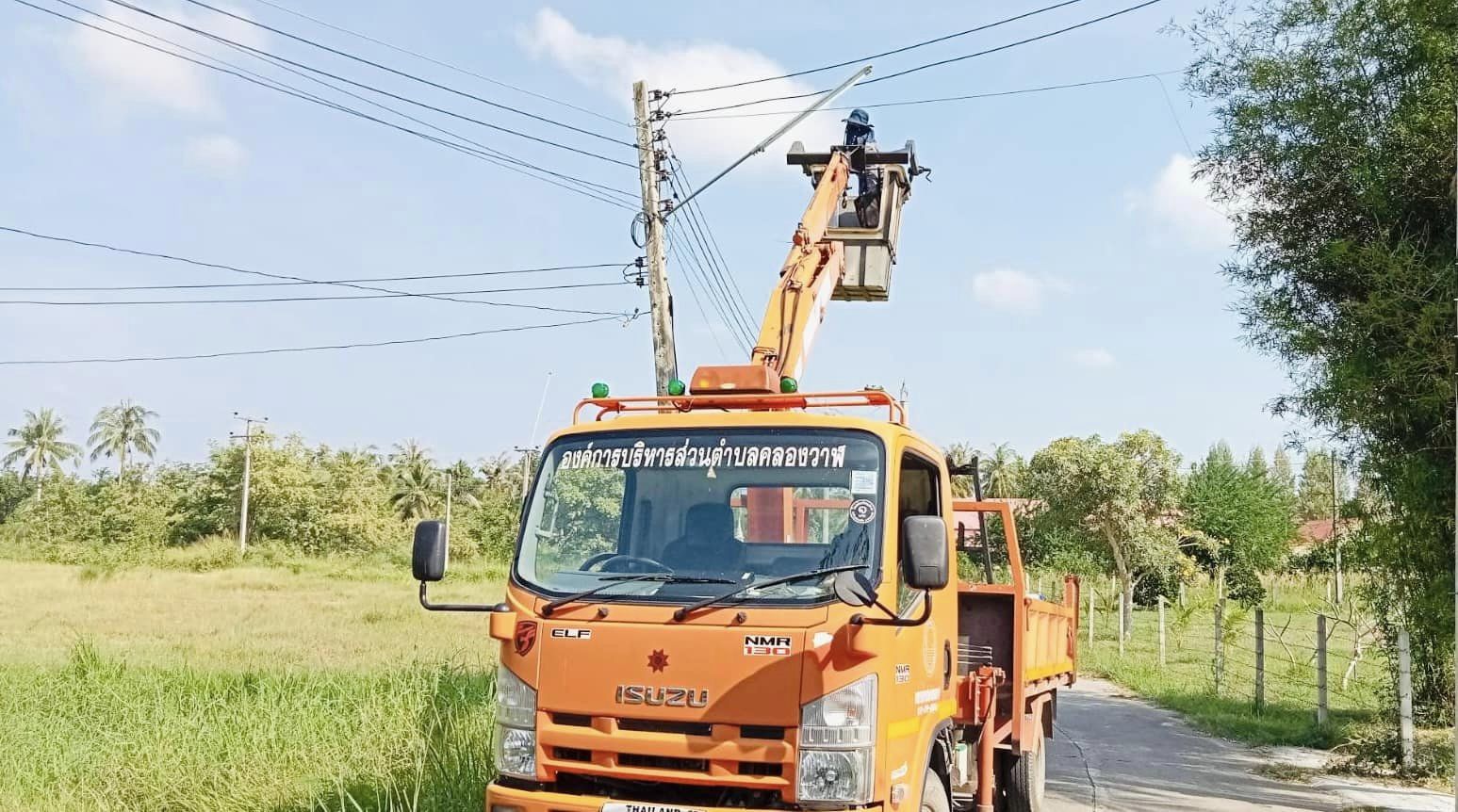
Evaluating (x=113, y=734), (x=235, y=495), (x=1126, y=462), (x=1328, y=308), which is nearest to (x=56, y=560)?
(x=235, y=495)

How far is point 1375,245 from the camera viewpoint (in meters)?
10.3

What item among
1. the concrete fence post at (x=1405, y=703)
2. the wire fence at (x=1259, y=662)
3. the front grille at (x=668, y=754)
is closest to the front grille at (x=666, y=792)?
the front grille at (x=668, y=754)

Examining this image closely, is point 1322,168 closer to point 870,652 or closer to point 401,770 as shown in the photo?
point 870,652

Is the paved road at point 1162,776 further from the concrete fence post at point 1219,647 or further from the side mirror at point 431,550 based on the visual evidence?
the side mirror at point 431,550

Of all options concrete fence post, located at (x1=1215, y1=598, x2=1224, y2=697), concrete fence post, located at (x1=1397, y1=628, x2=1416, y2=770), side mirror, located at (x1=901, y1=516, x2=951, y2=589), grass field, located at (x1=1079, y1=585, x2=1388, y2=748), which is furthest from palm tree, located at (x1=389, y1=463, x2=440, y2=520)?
side mirror, located at (x1=901, y1=516, x2=951, y2=589)

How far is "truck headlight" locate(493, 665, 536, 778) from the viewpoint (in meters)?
5.09

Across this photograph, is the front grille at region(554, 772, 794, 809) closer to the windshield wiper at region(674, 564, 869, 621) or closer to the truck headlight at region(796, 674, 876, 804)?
the truck headlight at region(796, 674, 876, 804)

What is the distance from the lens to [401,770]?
25.5 feet

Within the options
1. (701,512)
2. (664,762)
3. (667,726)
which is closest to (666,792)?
(664,762)

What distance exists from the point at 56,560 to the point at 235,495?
9.38m

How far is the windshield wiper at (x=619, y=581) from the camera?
5.17m

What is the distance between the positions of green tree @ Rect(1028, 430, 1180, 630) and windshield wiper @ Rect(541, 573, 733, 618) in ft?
95.8

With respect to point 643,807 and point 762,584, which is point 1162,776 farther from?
point 643,807

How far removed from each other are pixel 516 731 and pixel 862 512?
1735 millimetres
